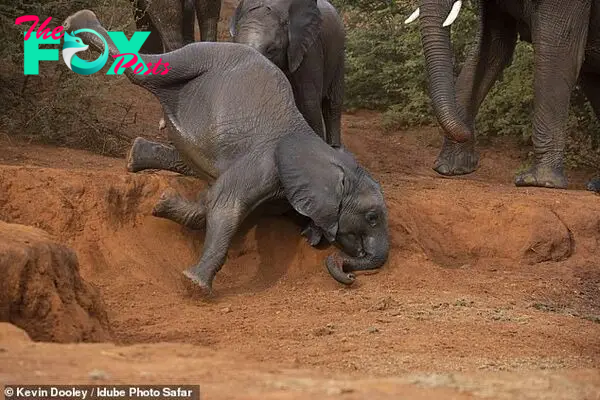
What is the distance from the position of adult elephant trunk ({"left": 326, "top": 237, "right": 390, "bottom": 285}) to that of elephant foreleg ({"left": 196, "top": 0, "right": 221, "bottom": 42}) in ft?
13.9

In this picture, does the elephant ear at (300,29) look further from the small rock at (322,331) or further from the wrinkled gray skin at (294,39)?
the small rock at (322,331)

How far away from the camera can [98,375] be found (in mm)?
3975

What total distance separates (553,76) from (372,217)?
3.18 metres

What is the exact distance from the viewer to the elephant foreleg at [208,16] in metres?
11.6

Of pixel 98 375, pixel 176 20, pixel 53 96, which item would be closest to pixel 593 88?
pixel 176 20

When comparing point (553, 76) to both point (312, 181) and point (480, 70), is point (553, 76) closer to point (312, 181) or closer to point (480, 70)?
point (480, 70)

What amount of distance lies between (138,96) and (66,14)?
9.89 feet

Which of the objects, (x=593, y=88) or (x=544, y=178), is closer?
(x=544, y=178)

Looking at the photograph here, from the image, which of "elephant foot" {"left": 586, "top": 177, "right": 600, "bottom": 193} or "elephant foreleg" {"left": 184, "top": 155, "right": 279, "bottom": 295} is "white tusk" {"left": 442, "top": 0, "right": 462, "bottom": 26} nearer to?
"elephant foot" {"left": 586, "top": 177, "right": 600, "bottom": 193}

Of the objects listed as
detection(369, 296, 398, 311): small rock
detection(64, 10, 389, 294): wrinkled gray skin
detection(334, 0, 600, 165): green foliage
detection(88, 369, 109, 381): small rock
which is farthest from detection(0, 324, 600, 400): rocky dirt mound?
detection(334, 0, 600, 165): green foliage

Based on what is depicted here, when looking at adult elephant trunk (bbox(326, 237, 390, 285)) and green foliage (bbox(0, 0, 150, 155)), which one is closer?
adult elephant trunk (bbox(326, 237, 390, 285))

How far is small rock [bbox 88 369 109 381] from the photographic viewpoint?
13.0 feet

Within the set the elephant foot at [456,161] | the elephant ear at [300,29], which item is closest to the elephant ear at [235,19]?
the elephant ear at [300,29]

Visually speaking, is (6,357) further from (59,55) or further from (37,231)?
(59,55)
